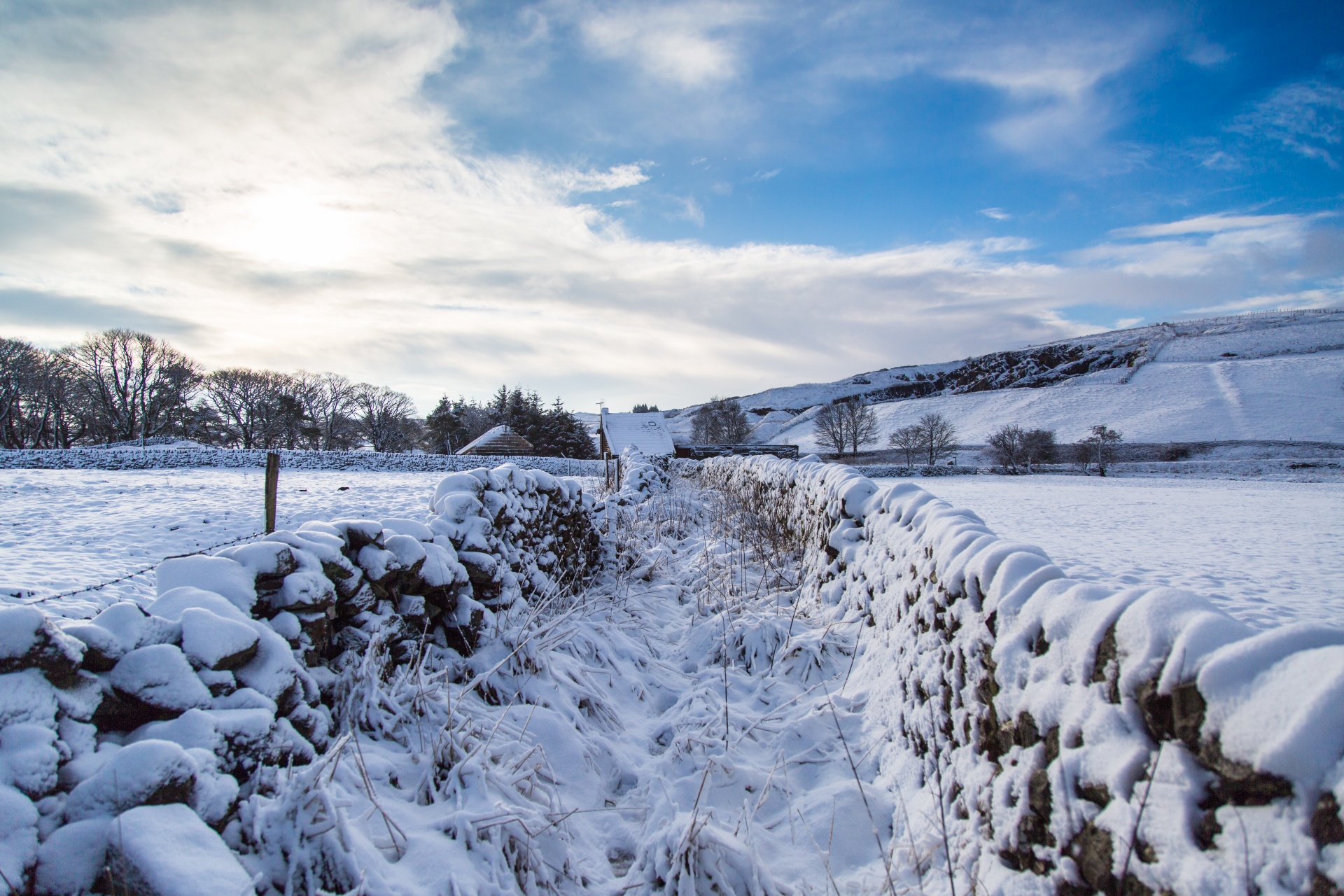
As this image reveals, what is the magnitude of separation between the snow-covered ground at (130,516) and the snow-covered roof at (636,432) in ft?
73.3

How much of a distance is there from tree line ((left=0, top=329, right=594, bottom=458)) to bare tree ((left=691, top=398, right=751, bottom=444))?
23.9 m

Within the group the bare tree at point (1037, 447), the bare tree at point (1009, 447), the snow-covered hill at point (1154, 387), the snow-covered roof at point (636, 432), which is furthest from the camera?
the snow-covered hill at point (1154, 387)

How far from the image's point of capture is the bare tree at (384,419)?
5262 cm

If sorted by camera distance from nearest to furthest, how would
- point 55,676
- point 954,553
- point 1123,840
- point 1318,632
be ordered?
point 1318,632 < point 1123,840 < point 55,676 < point 954,553

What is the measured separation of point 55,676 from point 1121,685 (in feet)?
8.80

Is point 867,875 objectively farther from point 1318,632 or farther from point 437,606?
point 437,606

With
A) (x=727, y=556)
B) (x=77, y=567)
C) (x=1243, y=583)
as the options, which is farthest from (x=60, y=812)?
(x=1243, y=583)

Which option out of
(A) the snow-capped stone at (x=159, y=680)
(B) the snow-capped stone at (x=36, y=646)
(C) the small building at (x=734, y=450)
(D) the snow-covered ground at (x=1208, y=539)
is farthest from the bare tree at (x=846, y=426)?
(B) the snow-capped stone at (x=36, y=646)

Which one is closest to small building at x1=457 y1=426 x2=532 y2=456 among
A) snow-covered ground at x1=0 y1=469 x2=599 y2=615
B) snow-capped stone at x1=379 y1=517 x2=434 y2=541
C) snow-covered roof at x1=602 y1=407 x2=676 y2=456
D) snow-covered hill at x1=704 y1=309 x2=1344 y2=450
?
snow-covered roof at x1=602 y1=407 x2=676 y2=456

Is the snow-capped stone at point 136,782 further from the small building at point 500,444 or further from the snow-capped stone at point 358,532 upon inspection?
the small building at point 500,444

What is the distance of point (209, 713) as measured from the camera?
1674 mm

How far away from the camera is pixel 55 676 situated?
147 centimetres

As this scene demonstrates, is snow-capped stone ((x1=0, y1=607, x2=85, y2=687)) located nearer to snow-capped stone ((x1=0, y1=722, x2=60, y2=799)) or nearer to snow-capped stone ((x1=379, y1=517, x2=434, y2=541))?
snow-capped stone ((x1=0, y1=722, x2=60, y2=799))

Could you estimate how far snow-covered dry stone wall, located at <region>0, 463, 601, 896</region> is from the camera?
1.27 meters
